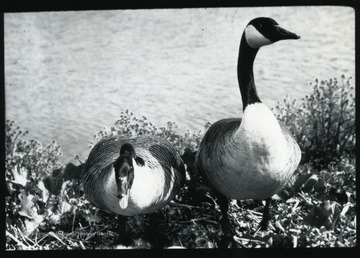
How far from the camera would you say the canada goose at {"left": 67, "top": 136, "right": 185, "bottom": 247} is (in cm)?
196

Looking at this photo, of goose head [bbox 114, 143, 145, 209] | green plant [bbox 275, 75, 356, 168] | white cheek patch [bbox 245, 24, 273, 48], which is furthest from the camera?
green plant [bbox 275, 75, 356, 168]

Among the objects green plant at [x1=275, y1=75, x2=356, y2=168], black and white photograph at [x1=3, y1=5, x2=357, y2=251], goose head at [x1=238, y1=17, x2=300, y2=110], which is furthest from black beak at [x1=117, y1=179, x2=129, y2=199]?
green plant at [x1=275, y1=75, x2=356, y2=168]

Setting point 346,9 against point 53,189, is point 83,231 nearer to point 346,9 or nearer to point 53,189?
point 53,189

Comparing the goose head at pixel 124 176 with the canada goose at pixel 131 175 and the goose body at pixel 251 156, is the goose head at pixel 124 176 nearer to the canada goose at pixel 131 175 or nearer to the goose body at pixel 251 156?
the canada goose at pixel 131 175

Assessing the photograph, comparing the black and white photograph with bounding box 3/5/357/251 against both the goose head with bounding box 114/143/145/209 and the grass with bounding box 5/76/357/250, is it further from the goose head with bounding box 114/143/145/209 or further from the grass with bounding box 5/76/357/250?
the goose head with bounding box 114/143/145/209

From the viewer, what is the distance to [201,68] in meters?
2.19

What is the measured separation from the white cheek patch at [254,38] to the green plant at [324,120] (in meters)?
0.25

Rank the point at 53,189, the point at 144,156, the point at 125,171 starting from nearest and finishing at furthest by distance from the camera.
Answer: the point at 125,171 < the point at 144,156 < the point at 53,189

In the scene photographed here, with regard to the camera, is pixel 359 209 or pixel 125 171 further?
pixel 359 209

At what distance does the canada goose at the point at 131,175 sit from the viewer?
196 cm

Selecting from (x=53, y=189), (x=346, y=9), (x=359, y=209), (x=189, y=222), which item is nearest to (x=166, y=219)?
(x=189, y=222)

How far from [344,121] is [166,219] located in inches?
29.9

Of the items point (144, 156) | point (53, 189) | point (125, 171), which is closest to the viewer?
point (125, 171)

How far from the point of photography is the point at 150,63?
2176 mm
